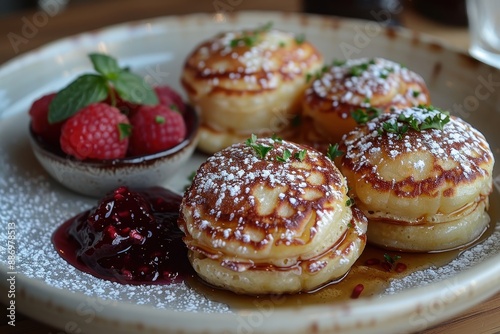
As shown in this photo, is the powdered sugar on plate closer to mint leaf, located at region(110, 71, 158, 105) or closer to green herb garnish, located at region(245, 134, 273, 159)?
green herb garnish, located at region(245, 134, 273, 159)

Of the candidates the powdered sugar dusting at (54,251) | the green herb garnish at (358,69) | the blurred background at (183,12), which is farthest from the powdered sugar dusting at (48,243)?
the blurred background at (183,12)

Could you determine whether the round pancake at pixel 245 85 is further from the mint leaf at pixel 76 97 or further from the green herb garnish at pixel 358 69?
the mint leaf at pixel 76 97

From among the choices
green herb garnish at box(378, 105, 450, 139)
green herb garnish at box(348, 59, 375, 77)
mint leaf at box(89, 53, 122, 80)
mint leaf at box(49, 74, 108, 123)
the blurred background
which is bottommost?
the blurred background

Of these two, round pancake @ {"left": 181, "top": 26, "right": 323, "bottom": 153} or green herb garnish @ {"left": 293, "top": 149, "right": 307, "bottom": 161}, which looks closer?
green herb garnish @ {"left": 293, "top": 149, "right": 307, "bottom": 161}

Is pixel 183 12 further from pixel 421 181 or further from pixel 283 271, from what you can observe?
pixel 283 271

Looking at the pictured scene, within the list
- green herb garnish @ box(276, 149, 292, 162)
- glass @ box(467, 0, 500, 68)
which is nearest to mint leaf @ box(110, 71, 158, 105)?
green herb garnish @ box(276, 149, 292, 162)

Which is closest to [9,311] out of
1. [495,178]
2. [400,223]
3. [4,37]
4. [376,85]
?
[400,223]
